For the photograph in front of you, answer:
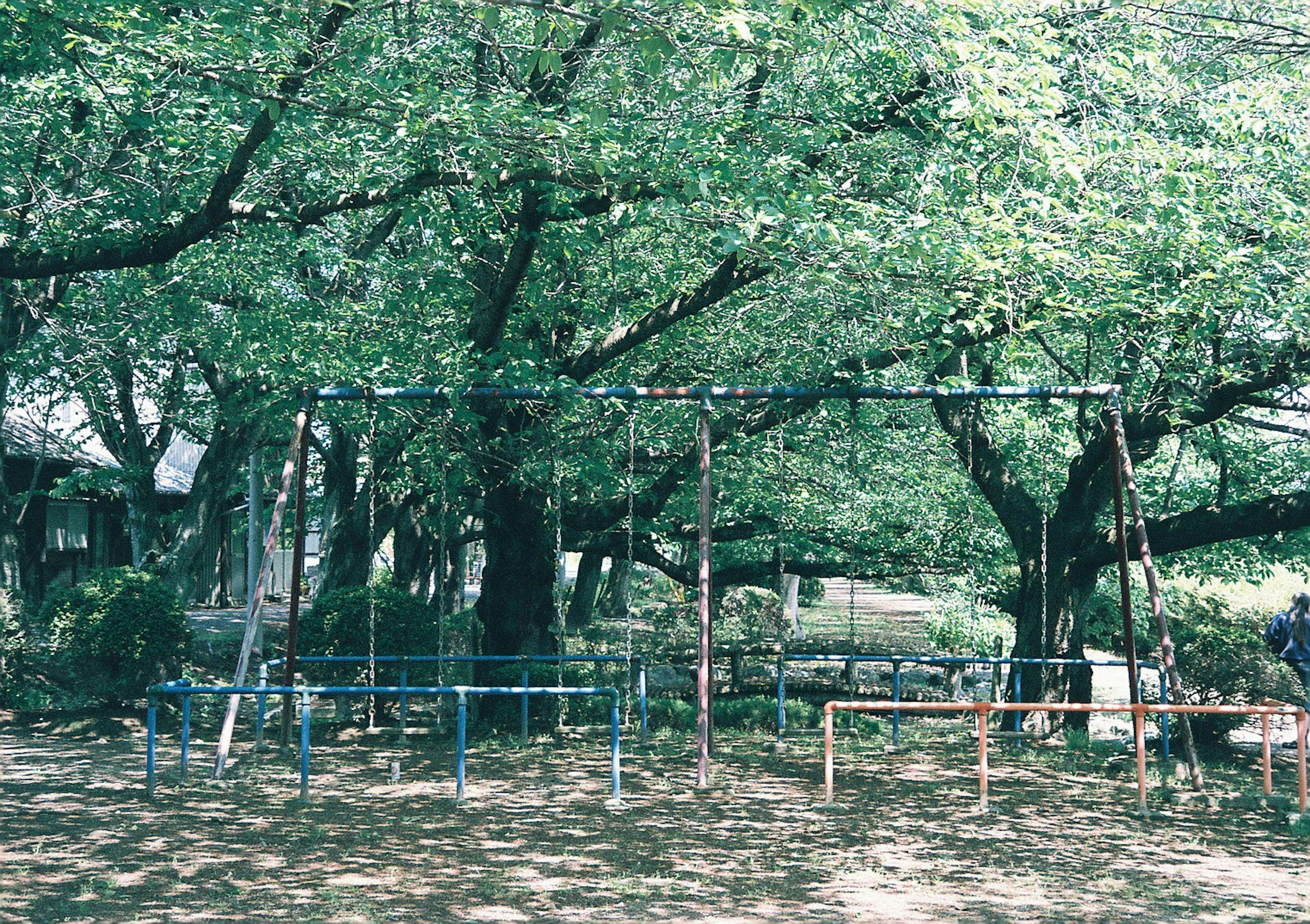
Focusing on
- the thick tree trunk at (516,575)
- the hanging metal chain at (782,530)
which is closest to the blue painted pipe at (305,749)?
the hanging metal chain at (782,530)

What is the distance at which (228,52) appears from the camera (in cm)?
952

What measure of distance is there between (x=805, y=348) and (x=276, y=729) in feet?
26.3

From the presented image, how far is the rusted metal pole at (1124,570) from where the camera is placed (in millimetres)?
11539

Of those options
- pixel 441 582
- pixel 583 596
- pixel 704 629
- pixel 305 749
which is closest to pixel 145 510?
pixel 583 596

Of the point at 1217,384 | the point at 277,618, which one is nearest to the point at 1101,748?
the point at 1217,384

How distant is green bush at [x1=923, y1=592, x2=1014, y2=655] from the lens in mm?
23734

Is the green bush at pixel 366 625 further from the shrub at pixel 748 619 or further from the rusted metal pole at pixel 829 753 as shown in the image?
the shrub at pixel 748 619

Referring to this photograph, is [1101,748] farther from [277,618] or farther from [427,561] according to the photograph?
[277,618]

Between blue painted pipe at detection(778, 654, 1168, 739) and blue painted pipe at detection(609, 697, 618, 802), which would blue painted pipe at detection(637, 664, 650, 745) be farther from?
blue painted pipe at detection(609, 697, 618, 802)

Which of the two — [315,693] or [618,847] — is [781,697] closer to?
[618,847]

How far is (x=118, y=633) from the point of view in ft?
51.1

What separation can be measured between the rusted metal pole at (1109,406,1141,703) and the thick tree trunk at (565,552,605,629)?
17100mm

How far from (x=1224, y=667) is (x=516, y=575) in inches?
344

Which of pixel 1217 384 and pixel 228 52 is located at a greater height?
pixel 228 52
